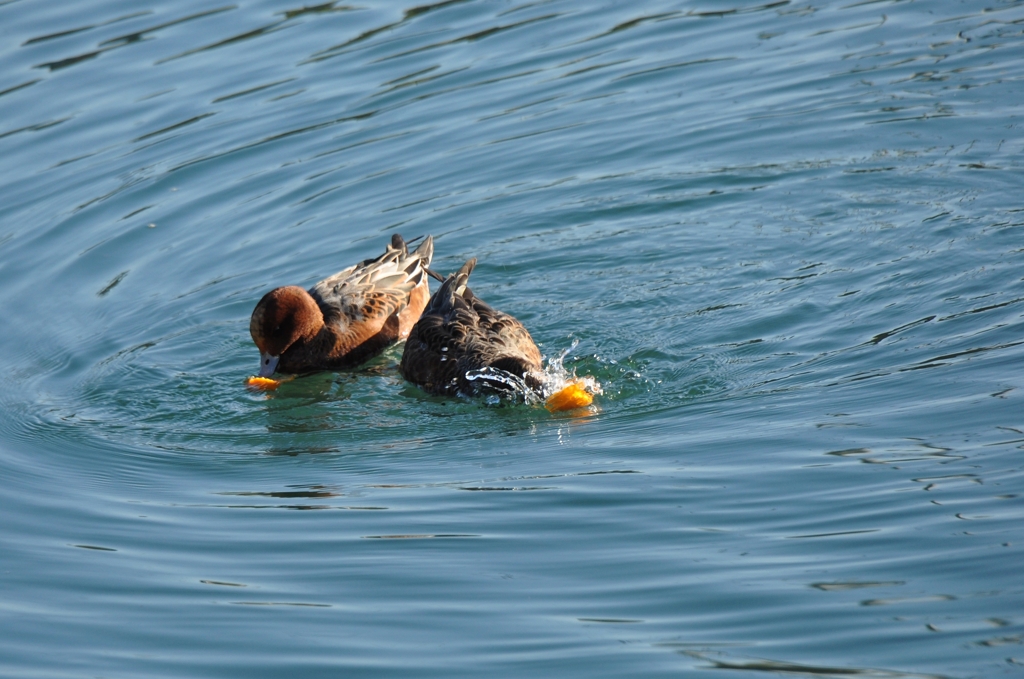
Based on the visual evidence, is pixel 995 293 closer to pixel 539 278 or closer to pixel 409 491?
pixel 539 278

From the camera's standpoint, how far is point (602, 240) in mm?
11984

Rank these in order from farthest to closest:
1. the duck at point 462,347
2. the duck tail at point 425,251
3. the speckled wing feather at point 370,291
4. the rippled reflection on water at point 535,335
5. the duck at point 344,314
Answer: the duck tail at point 425,251 → the speckled wing feather at point 370,291 → the duck at point 344,314 → the duck at point 462,347 → the rippled reflection on water at point 535,335

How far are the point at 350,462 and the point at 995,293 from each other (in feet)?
17.2

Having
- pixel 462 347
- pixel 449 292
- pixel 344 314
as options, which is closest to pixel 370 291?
pixel 344 314

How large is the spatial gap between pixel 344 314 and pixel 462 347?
1.64m

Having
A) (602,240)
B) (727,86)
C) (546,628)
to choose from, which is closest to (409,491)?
(546,628)

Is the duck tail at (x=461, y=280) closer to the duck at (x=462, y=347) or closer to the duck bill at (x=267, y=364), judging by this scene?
the duck at (x=462, y=347)

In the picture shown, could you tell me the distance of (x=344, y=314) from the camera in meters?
11.0

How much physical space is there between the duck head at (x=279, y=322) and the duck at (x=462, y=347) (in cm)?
93

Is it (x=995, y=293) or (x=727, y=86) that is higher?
(x=727, y=86)

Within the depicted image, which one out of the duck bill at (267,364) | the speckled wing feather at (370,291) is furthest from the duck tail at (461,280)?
the duck bill at (267,364)

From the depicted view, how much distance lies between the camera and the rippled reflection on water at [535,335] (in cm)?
618

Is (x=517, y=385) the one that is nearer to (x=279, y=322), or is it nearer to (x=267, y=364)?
(x=279, y=322)

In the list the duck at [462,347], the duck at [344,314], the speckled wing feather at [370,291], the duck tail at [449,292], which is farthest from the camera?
the speckled wing feather at [370,291]
